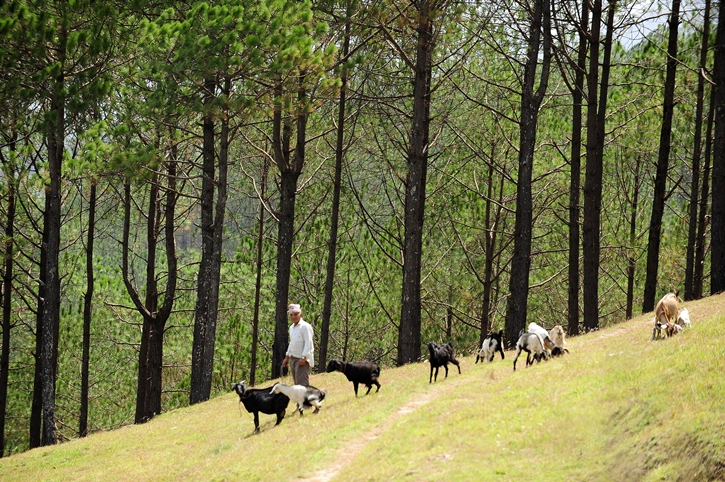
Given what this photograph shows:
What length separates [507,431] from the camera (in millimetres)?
10797

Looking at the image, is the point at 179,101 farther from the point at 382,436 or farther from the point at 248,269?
the point at 248,269

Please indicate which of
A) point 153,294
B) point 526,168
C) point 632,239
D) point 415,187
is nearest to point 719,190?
point 526,168

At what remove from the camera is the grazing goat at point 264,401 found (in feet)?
48.6

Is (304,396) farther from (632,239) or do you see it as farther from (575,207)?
(632,239)

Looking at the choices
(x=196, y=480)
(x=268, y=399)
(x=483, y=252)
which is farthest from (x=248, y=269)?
(x=196, y=480)

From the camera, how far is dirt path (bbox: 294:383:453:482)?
10922mm

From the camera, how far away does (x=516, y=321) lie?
71.8 feet

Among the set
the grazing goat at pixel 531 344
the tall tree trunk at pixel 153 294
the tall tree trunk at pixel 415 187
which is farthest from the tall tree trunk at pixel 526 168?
the tall tree trunk at pixel 153 294

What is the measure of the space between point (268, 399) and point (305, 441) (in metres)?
2.39

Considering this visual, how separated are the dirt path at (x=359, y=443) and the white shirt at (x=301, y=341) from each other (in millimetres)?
2558

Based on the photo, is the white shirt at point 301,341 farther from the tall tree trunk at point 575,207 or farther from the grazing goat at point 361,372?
the tall tree trunk at point 575,207

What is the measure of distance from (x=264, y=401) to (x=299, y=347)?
146 cm

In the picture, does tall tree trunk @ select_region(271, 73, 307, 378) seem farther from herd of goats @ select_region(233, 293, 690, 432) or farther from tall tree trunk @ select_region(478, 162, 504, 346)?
tall tree trunk @ select_region(478, 162, 504, 346)

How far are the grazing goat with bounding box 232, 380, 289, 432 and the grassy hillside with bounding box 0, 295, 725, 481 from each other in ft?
1.15
